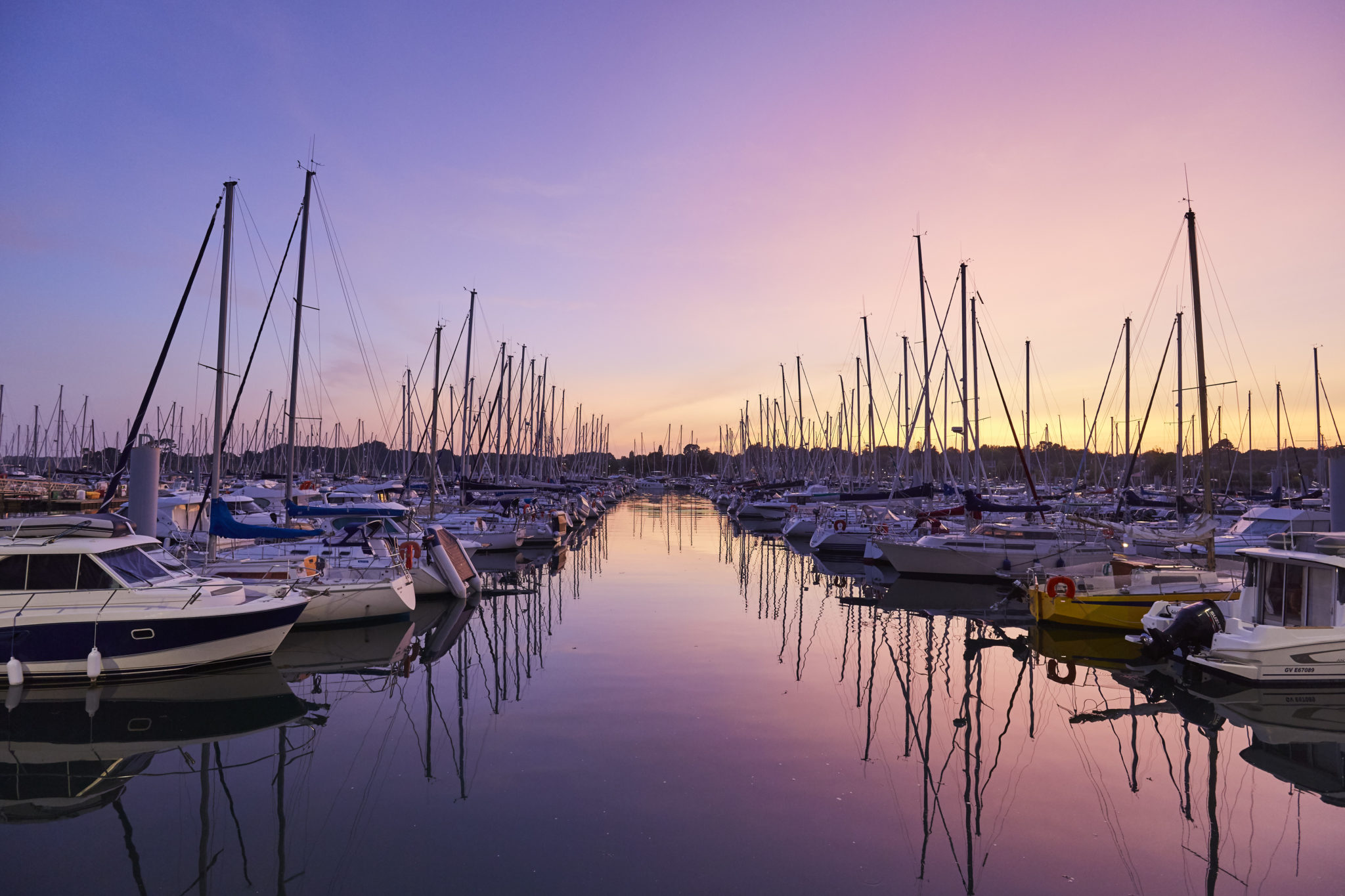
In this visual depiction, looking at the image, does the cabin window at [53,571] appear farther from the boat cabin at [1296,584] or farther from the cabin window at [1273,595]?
the cabin window at [1273,595]

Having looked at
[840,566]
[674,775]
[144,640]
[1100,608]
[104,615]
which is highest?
[104,615]

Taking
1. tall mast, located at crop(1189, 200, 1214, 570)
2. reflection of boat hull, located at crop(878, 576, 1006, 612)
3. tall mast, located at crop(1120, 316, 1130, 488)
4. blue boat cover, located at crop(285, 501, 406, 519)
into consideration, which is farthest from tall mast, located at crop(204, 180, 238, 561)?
tall mast, located at crop(1120, 316, 1130, 488)

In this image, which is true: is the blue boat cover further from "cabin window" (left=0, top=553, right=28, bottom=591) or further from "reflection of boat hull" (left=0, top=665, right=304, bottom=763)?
"reflection of boat hull" (left=0, top=665, right=304, bottom=763)

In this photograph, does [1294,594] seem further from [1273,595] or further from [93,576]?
[93,576]

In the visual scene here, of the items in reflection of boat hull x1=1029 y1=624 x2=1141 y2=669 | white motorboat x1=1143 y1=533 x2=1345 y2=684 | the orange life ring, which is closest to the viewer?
white motorboat x1=1143 y1=533 x2=1345 y2=684

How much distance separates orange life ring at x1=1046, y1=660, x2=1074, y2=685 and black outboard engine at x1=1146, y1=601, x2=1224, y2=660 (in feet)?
5.36

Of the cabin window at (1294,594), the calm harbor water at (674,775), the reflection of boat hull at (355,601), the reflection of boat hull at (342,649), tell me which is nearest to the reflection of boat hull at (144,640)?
the calm harbor water at (674,775)

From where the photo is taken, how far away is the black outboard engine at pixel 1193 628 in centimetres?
1427

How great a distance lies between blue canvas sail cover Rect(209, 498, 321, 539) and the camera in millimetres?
18656

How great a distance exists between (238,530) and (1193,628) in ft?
67.6

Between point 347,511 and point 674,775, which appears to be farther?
point 347,511

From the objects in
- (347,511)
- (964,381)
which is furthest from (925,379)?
(347,511)

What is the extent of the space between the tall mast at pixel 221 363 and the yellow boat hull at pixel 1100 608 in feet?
63.0

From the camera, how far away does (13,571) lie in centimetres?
1277
